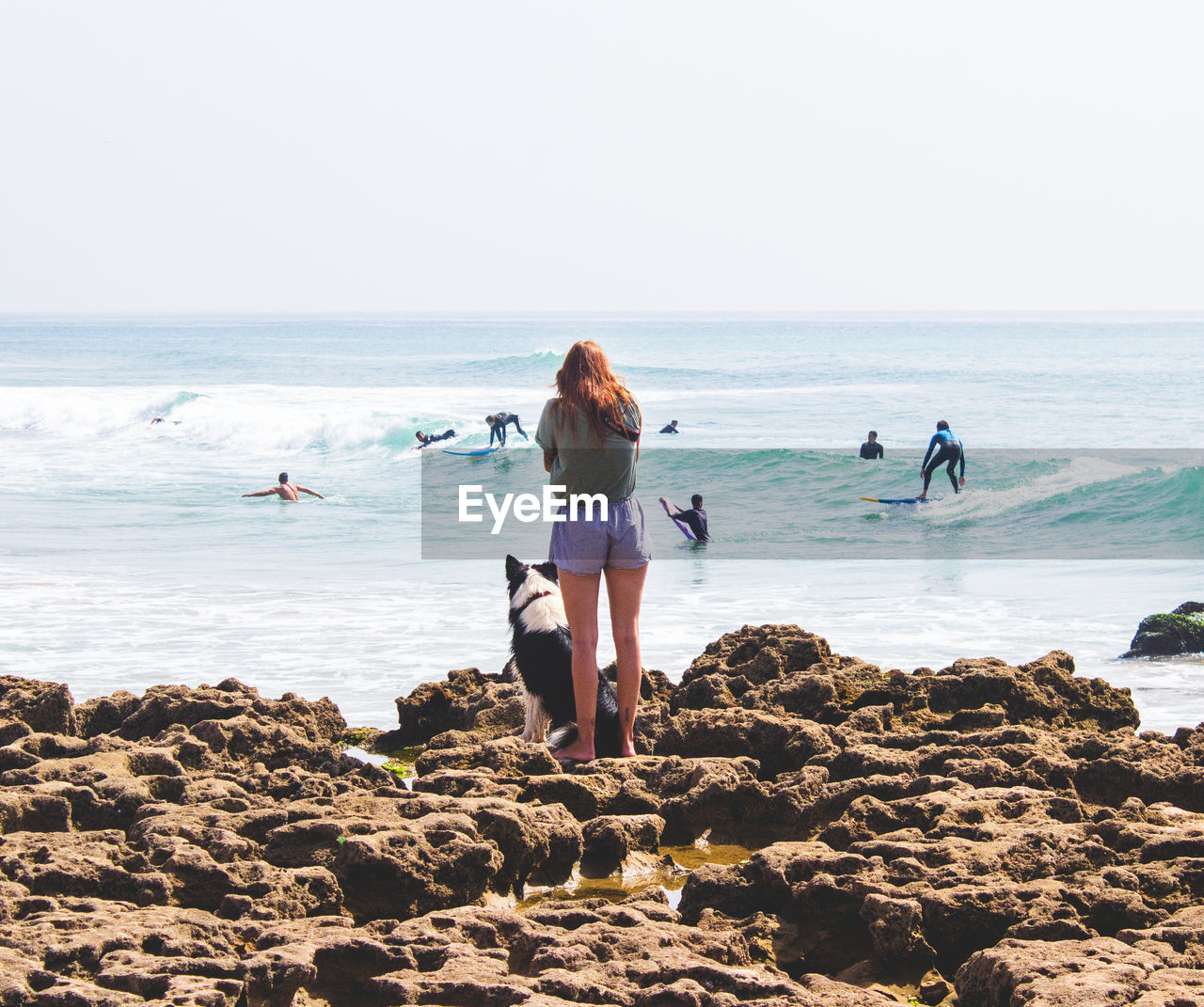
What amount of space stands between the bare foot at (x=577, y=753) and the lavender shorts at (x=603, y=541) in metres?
0.78

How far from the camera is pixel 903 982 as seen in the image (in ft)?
10.9

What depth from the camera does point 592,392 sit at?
15.7 feet

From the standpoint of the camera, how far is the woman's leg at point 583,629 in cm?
495

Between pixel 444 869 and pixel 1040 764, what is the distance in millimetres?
2432

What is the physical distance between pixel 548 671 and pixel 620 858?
1.19 m

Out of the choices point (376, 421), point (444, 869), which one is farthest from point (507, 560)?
point (376, 421)

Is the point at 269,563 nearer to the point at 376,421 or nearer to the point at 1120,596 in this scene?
the point at 1120,596

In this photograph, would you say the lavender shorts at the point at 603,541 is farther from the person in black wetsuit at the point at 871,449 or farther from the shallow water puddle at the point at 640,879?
the person in black wetsuit at the point at 871,449

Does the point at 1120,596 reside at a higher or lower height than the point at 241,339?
lower

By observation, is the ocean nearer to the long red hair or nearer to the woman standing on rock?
the woman standing on rock

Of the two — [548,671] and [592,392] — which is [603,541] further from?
[548,671]

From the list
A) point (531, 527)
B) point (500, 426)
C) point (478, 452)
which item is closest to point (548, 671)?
point (531, 527)

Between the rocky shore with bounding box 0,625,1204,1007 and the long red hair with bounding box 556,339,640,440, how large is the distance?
55.1 inches

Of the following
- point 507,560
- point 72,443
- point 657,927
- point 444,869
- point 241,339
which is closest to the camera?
point 657,927
